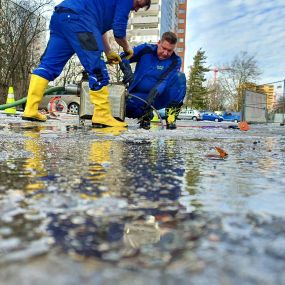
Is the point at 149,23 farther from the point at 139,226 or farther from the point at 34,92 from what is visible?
the point at 139,226

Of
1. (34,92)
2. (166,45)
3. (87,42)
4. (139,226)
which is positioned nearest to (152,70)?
(166,45)

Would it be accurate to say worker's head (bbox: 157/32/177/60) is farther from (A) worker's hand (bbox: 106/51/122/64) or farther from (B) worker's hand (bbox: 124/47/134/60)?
(A) worker's hand (bbox: 106/51/122/64)

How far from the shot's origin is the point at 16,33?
2659 cm

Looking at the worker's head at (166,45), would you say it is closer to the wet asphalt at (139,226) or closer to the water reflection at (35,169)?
the water reflection at (35,169)

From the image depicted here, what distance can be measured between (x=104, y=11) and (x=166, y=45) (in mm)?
1100

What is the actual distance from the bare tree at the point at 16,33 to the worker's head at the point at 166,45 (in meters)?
22.3

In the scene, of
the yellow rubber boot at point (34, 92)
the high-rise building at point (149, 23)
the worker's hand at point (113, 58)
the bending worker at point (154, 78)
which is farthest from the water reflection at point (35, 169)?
the high-rise building at point (149, 23)

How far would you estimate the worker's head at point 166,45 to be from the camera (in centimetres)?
454

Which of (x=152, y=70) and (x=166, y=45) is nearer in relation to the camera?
(x=166, y=45)

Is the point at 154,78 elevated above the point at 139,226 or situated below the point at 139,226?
above

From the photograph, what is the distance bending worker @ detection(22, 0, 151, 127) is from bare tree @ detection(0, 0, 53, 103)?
2254cm

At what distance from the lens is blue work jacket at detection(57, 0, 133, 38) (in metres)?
3.50

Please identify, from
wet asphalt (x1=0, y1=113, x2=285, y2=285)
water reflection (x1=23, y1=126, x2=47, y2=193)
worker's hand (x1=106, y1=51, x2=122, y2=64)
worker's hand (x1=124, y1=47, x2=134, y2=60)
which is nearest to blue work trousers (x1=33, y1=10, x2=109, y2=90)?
worker's hand (x1=106, y1=51, x2=122, y2=64)

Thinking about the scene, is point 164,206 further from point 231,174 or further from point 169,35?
point 169,35
